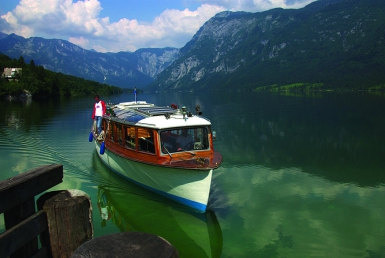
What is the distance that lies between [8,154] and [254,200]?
735 inches

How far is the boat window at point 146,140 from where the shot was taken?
1361 cm

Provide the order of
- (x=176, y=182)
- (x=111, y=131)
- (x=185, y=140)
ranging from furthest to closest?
(x=111, y=131) → (x=185, y=140) → (x=176, y=182)

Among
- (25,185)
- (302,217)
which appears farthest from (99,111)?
(25,185)

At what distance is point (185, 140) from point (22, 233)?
10350 millimetres

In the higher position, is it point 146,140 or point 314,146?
point 146,140

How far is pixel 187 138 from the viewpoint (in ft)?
46.2

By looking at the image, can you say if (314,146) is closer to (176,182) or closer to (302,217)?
(302,217)

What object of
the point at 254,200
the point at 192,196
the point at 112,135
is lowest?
the point at 254,200

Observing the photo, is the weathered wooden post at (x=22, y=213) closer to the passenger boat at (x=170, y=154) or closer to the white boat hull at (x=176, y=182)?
the passenger boat at (x=170, y=154)

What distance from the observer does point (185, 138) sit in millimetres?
14062

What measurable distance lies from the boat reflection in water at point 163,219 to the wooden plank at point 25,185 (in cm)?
688

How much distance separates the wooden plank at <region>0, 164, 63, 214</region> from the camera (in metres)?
3.64

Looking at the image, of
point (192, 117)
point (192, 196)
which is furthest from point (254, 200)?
point (192, 117)

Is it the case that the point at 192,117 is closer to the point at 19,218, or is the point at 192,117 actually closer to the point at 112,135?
the point at 112,135
